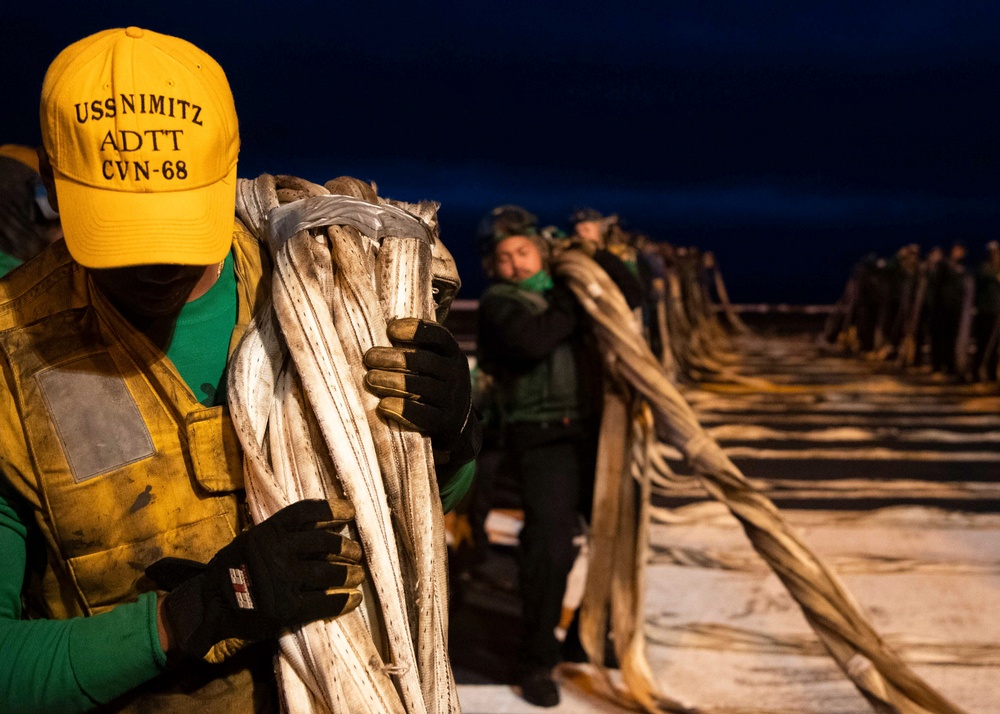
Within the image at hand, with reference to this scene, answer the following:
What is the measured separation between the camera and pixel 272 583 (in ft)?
3.99

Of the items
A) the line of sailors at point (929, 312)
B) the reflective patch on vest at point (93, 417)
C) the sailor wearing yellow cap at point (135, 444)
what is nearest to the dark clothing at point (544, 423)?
the sailor wearing yellow cap at point (135, 444)

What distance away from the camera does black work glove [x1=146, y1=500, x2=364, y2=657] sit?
1.22 meters

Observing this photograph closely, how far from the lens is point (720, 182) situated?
160ft

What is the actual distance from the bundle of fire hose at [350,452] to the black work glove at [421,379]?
2 centimetres

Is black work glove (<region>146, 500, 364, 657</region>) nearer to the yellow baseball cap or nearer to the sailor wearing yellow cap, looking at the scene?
the sailor wearing yellow cap

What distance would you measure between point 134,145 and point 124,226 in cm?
11

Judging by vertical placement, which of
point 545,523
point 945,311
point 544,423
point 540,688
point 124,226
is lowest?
point 540,688

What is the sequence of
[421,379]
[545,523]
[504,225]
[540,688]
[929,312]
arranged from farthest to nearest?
[929,312], [504,225], [545,523], [540,688], [421,379]

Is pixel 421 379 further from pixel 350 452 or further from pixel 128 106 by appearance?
pixel 128 106

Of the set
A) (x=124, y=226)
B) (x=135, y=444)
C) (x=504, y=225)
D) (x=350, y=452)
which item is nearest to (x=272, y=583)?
(x=350, y=452)

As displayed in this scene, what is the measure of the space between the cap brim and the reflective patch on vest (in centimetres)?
18

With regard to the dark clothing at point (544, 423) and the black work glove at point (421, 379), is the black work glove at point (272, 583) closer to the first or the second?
the black work glove at point (421, 379)

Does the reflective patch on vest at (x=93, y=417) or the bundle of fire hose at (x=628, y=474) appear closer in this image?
the reflective patch on vest at (x=93, y=417)

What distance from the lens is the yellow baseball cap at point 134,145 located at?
1.19m
